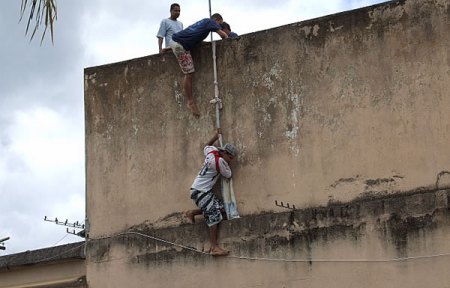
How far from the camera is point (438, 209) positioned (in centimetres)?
851

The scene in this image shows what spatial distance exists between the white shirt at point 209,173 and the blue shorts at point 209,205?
2.4 inches

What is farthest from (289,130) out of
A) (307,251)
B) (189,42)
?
(189,42)

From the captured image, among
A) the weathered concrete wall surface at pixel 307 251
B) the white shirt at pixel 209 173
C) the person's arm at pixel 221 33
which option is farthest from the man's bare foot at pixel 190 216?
the person's arm at pixel 221 33

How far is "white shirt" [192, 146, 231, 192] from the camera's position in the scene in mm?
9555

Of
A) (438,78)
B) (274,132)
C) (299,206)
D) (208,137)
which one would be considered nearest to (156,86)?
(208,137)

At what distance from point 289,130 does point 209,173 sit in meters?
0.97

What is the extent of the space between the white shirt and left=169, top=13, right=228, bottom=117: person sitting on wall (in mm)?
683

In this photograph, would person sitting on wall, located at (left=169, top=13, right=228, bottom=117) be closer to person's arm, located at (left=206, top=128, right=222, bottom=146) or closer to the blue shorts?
person's arm, located at (left=206, top=128, right=222, bottom=146)

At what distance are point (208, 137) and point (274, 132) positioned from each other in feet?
2.56

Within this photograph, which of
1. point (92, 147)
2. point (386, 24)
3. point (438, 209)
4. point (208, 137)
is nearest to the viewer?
point (438, 209)

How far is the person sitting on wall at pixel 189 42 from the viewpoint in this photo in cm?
1007

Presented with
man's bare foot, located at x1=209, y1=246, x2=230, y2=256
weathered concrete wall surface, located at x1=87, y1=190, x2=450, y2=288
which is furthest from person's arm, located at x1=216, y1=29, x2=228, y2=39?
man's bare foot, located at x1=209, y1=246, x2=230, y2=256

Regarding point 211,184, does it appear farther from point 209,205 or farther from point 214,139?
point 214,139

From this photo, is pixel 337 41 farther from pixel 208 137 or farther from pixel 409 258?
pixel 409 258
